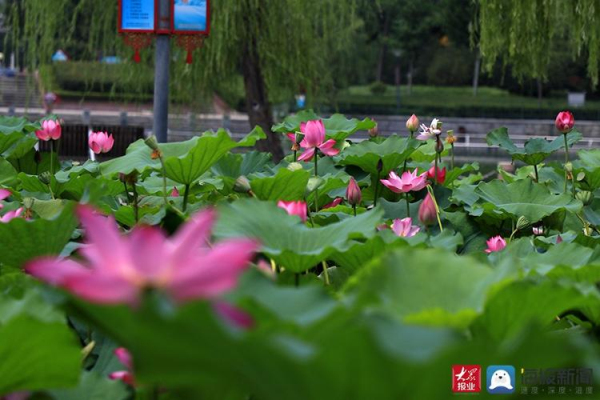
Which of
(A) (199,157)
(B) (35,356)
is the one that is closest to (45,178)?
(A) (199,157)

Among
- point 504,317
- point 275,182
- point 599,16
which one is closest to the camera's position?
point 504,317

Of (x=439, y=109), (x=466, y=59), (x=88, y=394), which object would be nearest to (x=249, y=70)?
(x=88, y=394)

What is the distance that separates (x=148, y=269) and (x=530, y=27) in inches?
232

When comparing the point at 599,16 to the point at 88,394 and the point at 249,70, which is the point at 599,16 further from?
the point at 88,394

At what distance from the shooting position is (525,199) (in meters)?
1.48

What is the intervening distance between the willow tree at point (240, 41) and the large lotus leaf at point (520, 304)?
7.00 meters

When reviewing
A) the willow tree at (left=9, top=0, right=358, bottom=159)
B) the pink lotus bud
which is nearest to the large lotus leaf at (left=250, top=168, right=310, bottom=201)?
the pink lotus bud

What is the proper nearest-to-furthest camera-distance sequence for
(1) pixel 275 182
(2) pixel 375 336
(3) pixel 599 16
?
(2) pixel 375 336 < (1) pixel 275 182 < (3) pixel 599 16

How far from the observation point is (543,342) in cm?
39

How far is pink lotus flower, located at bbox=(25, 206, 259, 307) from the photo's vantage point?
15.8 inches

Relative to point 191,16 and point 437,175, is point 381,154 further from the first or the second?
point 191,16

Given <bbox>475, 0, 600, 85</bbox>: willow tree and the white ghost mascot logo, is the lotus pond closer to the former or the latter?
the white ghost mascot logo

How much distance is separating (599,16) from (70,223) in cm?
525

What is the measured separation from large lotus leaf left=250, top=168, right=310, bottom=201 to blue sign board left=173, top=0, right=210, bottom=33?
15.9 feet
